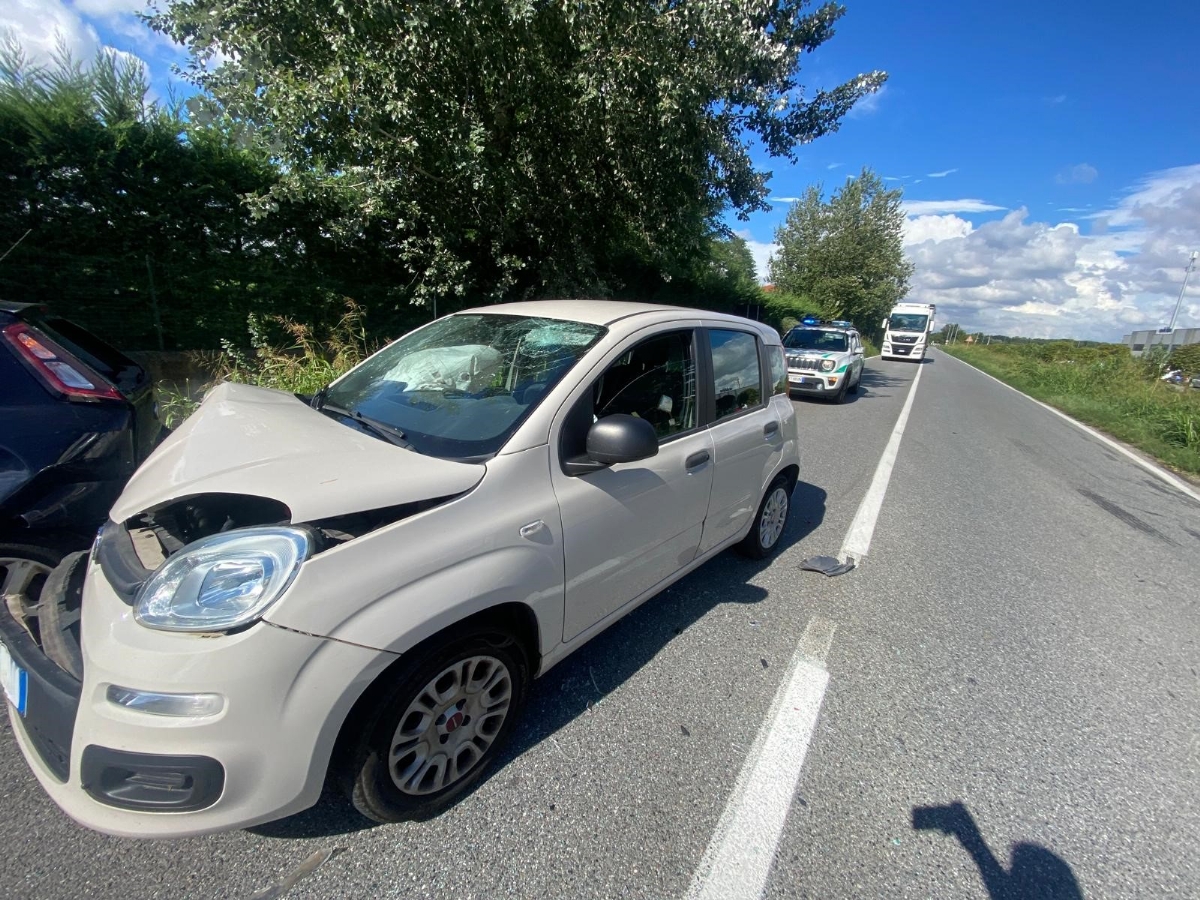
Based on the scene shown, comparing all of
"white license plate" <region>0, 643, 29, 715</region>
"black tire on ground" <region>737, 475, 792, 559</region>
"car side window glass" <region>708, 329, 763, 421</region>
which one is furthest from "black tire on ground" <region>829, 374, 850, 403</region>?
"white license plate" <region>0, 643, 29, 715</region>

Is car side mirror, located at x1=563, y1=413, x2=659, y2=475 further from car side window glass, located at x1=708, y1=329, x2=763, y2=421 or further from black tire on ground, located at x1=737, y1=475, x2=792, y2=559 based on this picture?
black tire on ground, located at x1=737, y1=475, x2=792, y2=559

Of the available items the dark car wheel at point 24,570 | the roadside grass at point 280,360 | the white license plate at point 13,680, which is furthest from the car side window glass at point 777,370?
the roadside grass at point 280,360

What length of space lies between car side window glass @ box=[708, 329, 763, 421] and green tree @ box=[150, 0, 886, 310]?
187 inches

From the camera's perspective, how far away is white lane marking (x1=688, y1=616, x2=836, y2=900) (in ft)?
5.39

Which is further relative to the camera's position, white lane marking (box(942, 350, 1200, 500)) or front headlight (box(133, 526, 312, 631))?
white lane marking (box(942, 350, 1200, 500))

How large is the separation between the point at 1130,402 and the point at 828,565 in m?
15.1

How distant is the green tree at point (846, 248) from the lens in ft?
109

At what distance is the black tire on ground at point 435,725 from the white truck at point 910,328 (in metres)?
32.6

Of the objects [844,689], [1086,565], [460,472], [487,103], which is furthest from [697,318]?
[487,103]

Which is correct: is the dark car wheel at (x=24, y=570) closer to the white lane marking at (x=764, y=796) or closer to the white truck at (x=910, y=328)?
the white lane marking at (x=764, y=796)

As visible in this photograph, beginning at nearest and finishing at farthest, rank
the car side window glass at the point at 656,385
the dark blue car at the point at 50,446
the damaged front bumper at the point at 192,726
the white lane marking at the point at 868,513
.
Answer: the damaged front bumper at the point at 192,726 < the dark blue car at the point at 50,446 < the car side window glass at the point at 656,385 < the white lane marking at the point at 868,513

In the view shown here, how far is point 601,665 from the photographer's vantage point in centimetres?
257

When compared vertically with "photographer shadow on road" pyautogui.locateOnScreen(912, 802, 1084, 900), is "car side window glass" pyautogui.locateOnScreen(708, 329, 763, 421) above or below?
above

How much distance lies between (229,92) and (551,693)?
794cm
